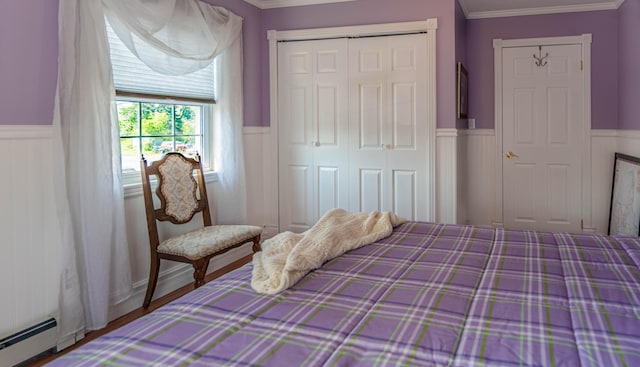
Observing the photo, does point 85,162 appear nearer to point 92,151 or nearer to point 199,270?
point 92,151

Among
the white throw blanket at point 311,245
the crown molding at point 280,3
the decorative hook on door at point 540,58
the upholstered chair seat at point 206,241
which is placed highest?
the crown molding at point 280,3

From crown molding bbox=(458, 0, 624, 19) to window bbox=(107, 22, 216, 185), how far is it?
8.23 ft

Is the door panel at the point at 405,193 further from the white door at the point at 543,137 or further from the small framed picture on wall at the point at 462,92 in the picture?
the white door at the point at 543,137

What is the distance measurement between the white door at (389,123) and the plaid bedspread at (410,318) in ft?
7.43

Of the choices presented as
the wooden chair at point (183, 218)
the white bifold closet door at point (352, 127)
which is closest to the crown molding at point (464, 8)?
the white bifold closet door at point (352, 127)

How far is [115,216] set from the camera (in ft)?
9.77

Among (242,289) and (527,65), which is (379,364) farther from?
(527,65)

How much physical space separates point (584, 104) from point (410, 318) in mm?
4175

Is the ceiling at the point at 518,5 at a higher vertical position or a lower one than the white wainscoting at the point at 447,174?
higher

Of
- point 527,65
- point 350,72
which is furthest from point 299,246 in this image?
point 527,65

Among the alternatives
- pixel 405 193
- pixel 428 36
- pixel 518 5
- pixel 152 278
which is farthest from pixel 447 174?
pixel 152 278

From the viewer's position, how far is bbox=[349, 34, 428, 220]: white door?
4301 millimetres

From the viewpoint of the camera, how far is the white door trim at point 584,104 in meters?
4.70

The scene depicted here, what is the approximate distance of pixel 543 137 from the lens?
4.91 m
